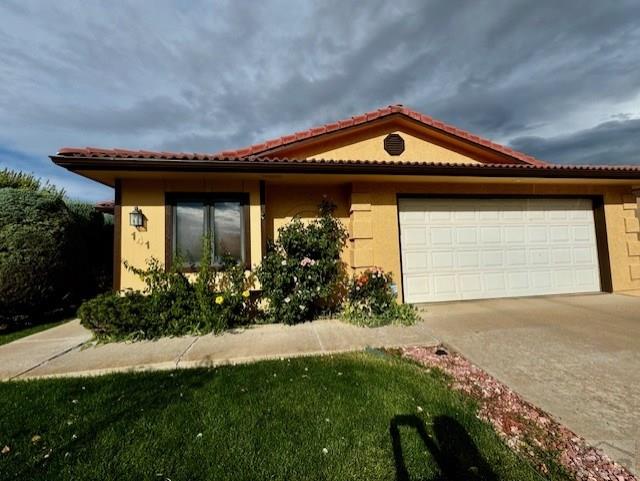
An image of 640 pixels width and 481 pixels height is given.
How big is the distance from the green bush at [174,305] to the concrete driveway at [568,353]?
3384 millimetres

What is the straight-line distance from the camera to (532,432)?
7.07 feet

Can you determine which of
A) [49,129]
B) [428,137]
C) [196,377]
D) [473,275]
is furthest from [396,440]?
[49,129]

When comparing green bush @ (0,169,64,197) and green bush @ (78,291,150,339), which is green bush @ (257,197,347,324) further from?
green bush @ (0,169,64,197)

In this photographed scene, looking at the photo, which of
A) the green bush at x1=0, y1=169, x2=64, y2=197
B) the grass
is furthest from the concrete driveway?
the green bush at x1=0, y1=169, x2=64, y2=197

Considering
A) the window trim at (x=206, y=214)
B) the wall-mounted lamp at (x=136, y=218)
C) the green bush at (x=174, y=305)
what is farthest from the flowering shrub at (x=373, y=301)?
the wall-mounted lamp at (x=136, y=218)

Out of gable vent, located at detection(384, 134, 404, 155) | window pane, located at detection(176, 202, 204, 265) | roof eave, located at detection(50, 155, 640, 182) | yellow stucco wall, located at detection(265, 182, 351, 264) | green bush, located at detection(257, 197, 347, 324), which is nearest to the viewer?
roof eave, located at detection(50, 155, 640, 182)

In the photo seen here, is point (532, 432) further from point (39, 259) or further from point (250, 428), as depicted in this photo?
point (39, 259)

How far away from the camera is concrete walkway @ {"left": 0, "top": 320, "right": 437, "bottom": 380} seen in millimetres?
3545

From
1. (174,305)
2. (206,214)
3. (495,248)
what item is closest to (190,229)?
(206,214)

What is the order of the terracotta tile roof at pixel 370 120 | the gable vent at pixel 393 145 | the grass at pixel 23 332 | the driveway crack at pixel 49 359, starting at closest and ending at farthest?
the driveway crack at pixel 49 359, the grass at pixel 23 332, the terracotta tile roof at pixel 370 120, the gable vent at pixel 393 145

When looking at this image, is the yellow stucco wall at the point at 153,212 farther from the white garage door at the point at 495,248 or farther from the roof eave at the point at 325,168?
the white garage door at the point at 495,248

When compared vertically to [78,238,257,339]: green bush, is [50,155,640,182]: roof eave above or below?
above

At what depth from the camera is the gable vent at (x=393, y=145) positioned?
7180 mm

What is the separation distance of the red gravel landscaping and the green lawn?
0.14m
